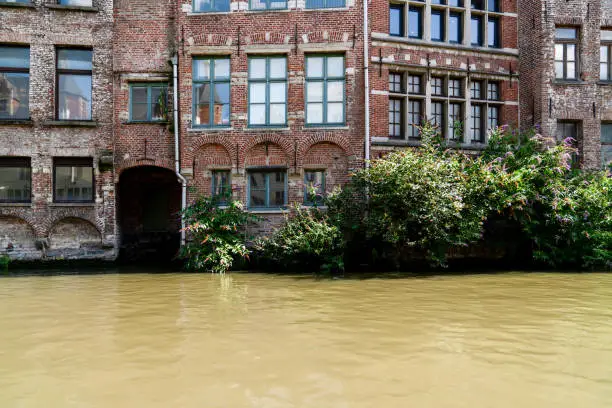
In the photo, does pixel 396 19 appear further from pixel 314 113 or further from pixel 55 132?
pixel 55 132

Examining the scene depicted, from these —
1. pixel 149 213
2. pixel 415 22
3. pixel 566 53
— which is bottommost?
pixel 149 213

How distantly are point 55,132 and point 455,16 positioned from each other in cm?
1327

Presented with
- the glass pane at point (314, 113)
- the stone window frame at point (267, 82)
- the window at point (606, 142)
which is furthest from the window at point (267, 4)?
the window at point (606, 142)

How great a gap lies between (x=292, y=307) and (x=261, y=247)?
5834 mm

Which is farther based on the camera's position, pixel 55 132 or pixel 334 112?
pixel 55 132

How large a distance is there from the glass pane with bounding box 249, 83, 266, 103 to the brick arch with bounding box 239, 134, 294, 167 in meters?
1.13

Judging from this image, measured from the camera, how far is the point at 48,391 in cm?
421

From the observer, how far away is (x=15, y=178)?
627 inches

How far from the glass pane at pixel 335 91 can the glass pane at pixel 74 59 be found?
758 cm

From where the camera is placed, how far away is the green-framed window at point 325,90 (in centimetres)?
1540

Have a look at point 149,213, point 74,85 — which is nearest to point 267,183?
point 149,213

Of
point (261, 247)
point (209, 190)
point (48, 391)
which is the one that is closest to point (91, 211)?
point (209, 190)

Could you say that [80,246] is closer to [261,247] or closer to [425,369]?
[261,247]

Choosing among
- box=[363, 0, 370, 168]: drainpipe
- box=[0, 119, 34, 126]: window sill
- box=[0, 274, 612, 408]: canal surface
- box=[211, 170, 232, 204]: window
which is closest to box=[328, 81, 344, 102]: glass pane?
box=[363, 0, 370, 168]: drainpipe
